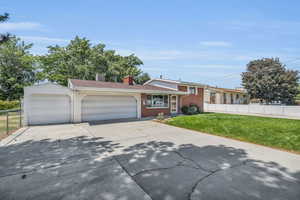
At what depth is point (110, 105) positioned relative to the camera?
1148cm

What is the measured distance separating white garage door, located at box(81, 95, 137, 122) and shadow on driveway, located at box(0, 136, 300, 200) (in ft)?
19.3

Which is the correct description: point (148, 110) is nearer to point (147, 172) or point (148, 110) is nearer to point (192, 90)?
point (192, 90)

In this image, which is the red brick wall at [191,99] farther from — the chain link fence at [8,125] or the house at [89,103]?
the chain link fence at [8,125]

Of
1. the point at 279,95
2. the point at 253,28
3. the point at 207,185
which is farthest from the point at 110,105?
the point at 279,95

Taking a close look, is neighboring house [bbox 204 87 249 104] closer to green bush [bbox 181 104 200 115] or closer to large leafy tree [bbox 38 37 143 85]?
green bush [bbox 181 104 200 115]

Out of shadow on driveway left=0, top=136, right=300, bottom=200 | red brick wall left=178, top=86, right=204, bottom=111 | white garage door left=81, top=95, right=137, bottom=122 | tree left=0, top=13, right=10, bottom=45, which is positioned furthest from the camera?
red brick wall left=178, top=86, right=204, bottom=111

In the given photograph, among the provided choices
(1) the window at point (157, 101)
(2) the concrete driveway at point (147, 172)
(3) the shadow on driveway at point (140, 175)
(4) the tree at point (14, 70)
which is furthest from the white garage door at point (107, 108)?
(4) the tree at point (14, 70)

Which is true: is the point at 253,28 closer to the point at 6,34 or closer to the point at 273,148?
the point at 273,148

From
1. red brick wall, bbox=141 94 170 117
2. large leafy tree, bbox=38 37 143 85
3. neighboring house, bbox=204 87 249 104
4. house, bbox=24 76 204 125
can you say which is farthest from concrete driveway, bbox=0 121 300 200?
large leafy tree, bbox=38 37 143 85

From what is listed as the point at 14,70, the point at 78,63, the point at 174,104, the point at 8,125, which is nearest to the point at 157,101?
the point at 174,104

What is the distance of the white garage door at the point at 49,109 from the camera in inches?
354

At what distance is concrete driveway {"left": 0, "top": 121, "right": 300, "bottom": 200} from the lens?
2.40m

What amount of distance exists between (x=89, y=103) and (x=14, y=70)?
1957 centimetres

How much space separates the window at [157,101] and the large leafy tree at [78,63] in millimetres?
14468
